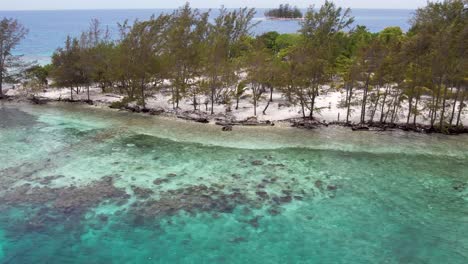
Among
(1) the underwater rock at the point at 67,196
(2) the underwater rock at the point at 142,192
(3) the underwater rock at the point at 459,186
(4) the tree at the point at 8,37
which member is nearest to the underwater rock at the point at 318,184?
(3) the underwater rock at the point at 459,186

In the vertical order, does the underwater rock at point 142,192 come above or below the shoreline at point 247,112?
below

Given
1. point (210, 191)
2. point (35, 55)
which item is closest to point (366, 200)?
point (210, 191)

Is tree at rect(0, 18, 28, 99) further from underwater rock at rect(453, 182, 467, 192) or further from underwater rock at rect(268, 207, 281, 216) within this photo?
underwater rock at rect(453, 182, 467, 192)

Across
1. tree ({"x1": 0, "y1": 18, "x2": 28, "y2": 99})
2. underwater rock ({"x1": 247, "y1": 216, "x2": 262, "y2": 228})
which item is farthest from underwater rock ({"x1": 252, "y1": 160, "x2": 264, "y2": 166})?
tree ({"x1": 0, "y1": 18, "x2": 28, "y2": 99})

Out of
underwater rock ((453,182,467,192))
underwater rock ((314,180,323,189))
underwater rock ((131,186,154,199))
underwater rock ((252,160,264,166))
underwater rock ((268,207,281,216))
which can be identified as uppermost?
underwater rock ((252,160,264,166))

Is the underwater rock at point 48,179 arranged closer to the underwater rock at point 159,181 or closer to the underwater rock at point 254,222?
the underwater rock at point 159,181
